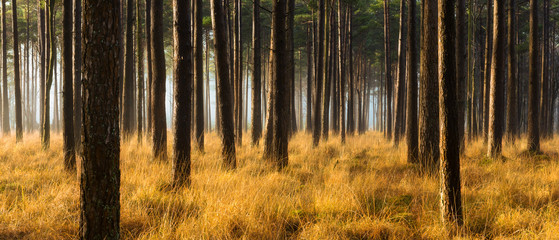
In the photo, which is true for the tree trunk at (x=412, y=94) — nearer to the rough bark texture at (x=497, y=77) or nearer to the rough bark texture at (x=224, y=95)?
the rough bark texture at (x=497, y=77)

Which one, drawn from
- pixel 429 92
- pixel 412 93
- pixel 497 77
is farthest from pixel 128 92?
pixel 497 77

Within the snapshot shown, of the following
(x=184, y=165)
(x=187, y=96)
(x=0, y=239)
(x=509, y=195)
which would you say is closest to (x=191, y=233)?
(x=0, y=239)

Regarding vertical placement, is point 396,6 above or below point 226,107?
above

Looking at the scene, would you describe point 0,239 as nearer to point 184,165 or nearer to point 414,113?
point 184,165

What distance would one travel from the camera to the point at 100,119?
8.70 ft

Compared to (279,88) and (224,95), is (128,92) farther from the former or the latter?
(279,88)

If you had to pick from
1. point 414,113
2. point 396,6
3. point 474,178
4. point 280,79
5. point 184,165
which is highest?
point 396,6

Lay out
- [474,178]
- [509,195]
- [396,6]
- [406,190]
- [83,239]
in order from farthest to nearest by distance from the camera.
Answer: [396,6] < [474,178] < [406,190] < [509,195] < [83,239]

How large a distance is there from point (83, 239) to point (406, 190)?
14.2ft

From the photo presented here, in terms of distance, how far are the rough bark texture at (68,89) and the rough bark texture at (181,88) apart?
7.93 ft

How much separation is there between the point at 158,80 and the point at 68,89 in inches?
72.3

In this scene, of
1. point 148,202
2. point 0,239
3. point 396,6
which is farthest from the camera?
point 396,6

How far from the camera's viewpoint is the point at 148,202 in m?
4.31

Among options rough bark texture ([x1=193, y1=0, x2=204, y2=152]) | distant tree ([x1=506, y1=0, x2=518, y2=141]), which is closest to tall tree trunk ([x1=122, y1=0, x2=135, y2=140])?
rough bark texture ([x1=193, y1=0, x2=204, y2=152])
